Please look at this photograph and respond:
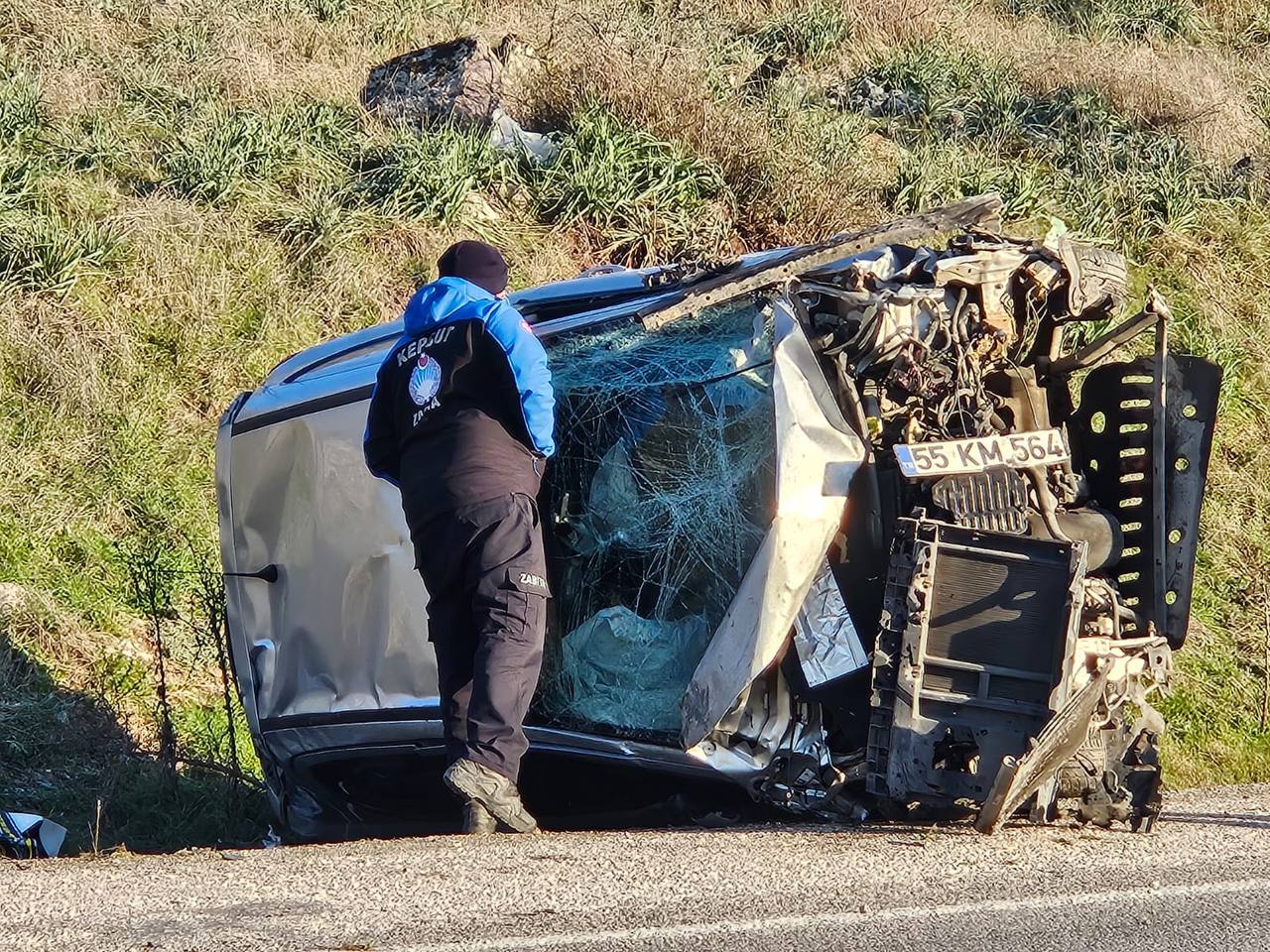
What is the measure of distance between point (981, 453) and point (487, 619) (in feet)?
5.08

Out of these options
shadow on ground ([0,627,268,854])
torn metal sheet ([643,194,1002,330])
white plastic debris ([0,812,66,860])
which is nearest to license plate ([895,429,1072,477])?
torn metal sheet ([643,194,1002,330])

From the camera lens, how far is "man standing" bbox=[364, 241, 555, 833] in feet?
14.3

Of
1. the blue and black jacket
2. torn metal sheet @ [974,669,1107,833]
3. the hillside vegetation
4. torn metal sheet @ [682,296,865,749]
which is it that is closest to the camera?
torn metal sheet @ [974,669,1107,833]

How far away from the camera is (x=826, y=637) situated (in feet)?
14.3

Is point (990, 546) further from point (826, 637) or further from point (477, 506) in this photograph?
point (477, 506)

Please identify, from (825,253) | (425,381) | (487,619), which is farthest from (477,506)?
(825,253)

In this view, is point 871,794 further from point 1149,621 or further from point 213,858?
point 213,858

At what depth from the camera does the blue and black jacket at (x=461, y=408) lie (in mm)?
4465

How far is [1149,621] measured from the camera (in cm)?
507

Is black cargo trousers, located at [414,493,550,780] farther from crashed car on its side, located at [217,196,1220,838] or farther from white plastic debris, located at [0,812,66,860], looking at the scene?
white plastic debris, located at [0,812,66,860]

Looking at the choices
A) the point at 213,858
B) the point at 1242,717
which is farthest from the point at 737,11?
the point at 213,858

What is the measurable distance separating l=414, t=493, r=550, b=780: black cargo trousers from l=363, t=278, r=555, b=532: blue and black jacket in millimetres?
81

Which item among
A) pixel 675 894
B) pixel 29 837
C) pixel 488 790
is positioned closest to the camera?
pixel 675 894

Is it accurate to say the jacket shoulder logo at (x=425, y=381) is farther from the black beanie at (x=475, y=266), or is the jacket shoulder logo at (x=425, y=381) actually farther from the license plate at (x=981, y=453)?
the license plate at (x=981, y=453)
